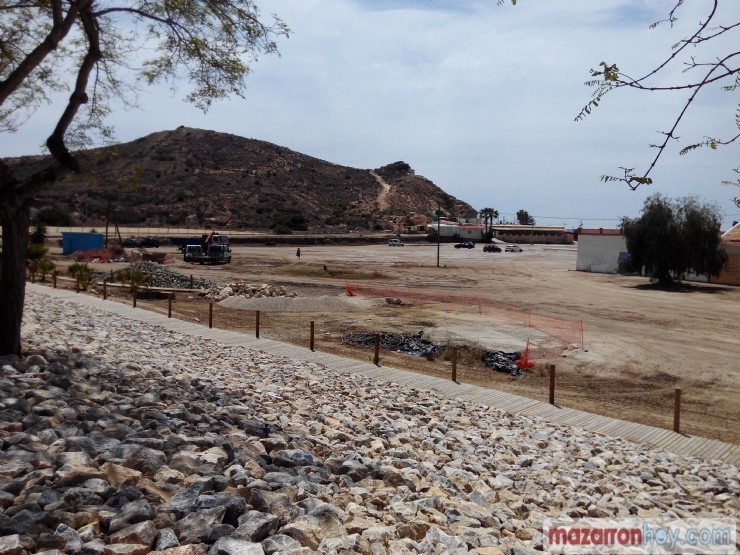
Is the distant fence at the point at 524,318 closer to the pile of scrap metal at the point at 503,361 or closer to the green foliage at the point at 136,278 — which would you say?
the pile of scrap metal at the point at 503,361

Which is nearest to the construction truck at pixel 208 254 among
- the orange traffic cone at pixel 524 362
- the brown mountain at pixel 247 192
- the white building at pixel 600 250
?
the white building at pixel 600 250

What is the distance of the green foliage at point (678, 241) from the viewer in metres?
47.9

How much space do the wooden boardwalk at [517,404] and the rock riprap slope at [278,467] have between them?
0.67 meters

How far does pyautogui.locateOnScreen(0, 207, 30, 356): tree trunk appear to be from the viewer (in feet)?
30.3

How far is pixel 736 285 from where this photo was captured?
49.4m

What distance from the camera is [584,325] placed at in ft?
93.4

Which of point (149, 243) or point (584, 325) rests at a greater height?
point (149, 243)

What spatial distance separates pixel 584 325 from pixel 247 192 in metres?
101

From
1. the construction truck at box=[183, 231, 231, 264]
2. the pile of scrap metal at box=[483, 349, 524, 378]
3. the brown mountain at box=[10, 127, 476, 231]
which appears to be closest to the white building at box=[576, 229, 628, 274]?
the construction truck at box=[183, 231, 231, 264]

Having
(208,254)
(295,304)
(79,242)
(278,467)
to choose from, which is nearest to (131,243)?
(79,242)

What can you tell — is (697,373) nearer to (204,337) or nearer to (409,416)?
(409,416)

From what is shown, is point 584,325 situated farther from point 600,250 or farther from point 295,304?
point 600,250

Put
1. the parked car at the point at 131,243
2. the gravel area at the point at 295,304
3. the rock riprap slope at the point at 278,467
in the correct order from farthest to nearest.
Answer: the parked car at the point at 131,243
the gravel area at the point at 295,304
the rock riprap slope at the point at 278,467

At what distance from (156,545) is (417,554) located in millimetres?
1912
